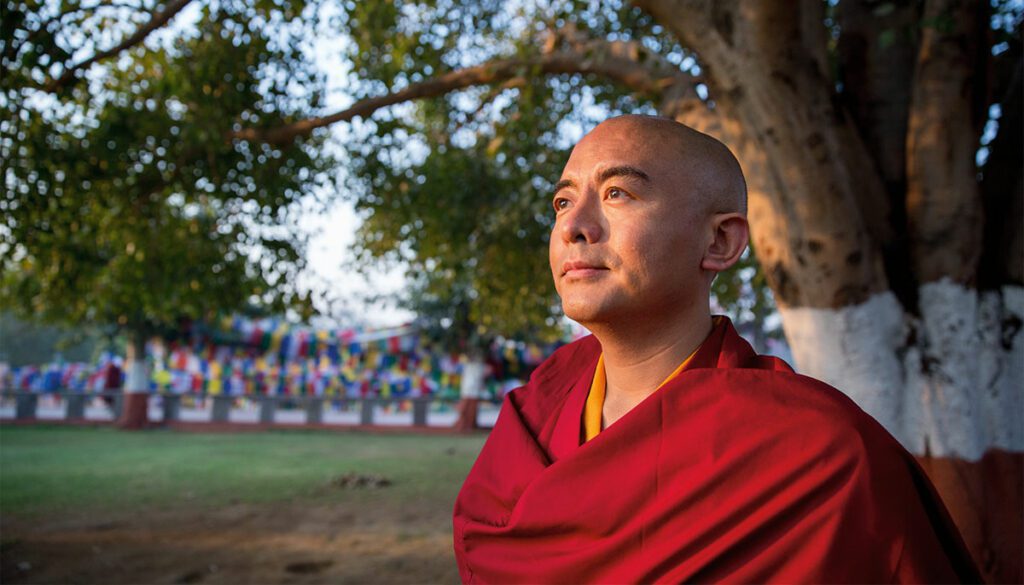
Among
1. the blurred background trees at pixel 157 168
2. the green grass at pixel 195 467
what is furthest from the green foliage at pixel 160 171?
the green grass at pixel 195 467

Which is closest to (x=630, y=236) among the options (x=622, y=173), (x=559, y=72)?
(x=622, y=173)

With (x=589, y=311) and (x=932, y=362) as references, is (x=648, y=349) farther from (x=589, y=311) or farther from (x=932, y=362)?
(x=932, y=362)

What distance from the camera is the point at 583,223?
5.59ft

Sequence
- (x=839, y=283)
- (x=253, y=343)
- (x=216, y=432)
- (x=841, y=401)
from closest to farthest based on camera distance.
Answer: (x=841, y=401), (x=839, y=283), (x=216, y=432), (x=253, y=343)

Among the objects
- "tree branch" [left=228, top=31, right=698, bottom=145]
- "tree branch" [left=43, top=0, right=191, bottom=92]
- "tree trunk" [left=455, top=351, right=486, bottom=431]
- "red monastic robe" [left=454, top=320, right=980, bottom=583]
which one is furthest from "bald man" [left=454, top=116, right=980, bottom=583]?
"tree trunk" [left=455, top=351, right=486, bottom=431]

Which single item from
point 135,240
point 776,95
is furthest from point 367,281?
point 776,95

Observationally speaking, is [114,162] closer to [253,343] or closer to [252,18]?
[252,18]

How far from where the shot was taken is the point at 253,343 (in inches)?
927

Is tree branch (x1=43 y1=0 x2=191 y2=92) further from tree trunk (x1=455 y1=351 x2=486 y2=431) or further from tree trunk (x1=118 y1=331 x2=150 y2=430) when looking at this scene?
tree trunk (x1=455 y1=351 x2=486 y2=431)

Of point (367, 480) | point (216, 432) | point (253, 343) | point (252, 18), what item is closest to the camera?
point (252, 18)

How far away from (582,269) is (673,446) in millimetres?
454

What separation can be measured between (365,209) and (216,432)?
42.4ft

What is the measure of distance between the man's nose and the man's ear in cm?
26

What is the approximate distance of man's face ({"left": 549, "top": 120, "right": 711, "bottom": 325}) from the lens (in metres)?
1.66
